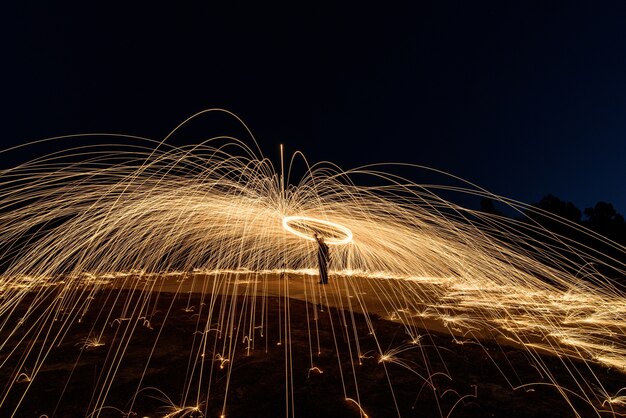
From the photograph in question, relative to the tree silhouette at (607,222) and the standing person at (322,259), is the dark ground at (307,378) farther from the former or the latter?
the tree silhouette at (607,222)

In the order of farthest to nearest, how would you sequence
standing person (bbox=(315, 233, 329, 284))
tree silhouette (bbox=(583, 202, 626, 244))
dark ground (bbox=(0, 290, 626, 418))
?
tree silhouette (bbox=(583, 202, 626, 244)) → standing person (bbox=(315, 233, 329, 284)) → dark ground (bbox=(0, 290, 626, 418))

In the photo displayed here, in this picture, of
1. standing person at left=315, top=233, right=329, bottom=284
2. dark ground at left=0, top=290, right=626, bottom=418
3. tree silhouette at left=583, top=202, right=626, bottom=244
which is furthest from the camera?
tree silhouette at left=583, top=202, right=626, bottom=244

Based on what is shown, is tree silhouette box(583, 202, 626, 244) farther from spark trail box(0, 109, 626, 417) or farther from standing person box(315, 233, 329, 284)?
standing person box(315, 233, 329, 284)

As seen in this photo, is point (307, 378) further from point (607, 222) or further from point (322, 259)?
point (607, 222)

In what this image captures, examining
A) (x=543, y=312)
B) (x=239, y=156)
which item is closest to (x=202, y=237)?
(x=239, y=156)

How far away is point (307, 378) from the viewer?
436cm

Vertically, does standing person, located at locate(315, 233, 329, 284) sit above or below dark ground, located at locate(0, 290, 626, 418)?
below

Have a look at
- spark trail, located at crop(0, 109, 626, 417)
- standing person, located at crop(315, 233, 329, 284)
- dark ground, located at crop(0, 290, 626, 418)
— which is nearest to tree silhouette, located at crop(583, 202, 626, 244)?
spark trail, located at crop(0, 109, 626, 417)

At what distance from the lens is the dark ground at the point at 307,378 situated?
3.67m

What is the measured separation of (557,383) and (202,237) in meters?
8.09

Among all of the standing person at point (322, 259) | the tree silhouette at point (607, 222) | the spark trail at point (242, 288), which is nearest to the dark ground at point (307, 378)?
the spark trail at point (242, 288)

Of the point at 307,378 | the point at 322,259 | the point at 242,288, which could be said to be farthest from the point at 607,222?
the point at 307,378

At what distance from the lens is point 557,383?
423 centimetres

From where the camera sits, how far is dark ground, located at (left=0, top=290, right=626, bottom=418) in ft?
12.0
